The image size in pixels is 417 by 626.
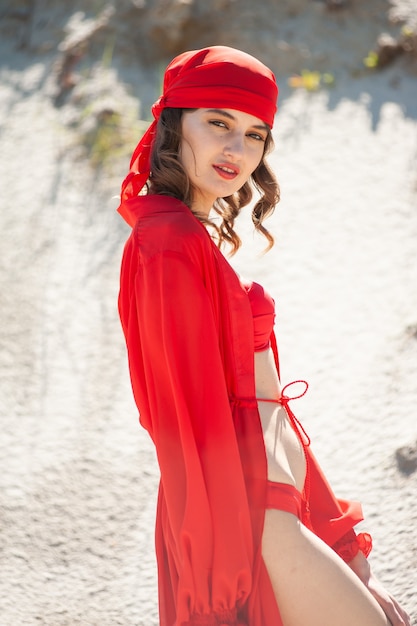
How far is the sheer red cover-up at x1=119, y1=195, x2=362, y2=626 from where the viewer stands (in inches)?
64.8

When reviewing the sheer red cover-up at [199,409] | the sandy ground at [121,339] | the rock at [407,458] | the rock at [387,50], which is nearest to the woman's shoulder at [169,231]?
the sheer red cover-up at [199,409]

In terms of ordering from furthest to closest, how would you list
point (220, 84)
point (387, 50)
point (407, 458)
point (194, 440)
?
point (387, 50), point (407, 458), point (220, 84), point (194, 440)

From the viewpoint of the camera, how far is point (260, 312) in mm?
1928

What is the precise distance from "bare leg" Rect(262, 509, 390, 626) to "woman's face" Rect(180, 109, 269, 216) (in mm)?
771

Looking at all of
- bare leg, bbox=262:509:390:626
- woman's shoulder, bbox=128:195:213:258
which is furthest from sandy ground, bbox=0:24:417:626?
woman's shoulder, bbox=128:195:213:258

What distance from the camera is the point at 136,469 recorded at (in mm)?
3656

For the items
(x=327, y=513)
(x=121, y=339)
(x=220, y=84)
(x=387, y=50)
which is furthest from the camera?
(x=387, y=50)

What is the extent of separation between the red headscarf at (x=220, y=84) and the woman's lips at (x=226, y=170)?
132 millimetres

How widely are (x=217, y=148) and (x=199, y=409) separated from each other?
614mm

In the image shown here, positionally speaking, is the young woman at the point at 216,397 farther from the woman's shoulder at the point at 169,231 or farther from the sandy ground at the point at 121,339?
the sandy ground at the point at 121,339

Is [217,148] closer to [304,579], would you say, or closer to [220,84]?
[220,84]

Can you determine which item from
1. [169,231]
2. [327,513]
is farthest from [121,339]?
[169,231]

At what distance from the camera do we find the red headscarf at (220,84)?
1871 mm

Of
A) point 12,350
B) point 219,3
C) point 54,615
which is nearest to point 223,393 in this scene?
point 54,615
